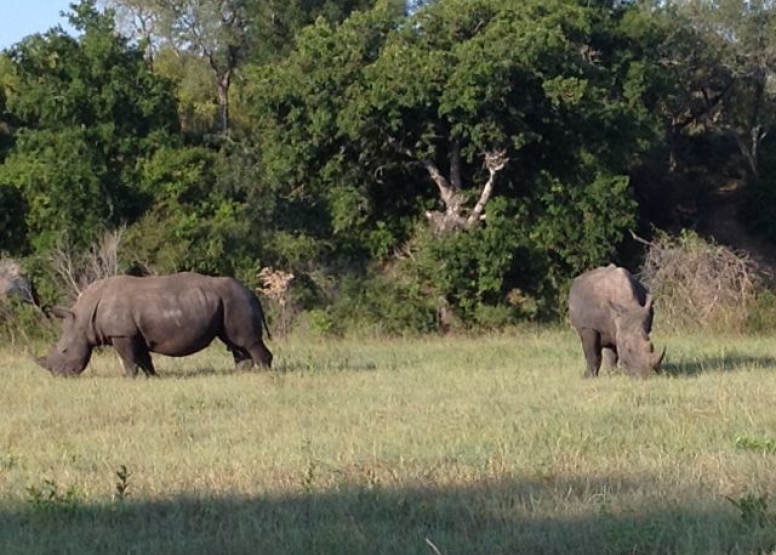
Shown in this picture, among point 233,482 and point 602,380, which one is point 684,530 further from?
point 602,380

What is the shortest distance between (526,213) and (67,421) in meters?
20.0

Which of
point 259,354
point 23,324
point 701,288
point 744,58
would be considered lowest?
point 23,324

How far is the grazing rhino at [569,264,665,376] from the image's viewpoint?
1786 cm

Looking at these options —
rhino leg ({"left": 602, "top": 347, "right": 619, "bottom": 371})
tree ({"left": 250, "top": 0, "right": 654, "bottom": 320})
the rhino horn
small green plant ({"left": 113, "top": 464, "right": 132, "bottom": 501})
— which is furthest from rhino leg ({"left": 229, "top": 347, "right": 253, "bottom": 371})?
tree ({"left": 250, "top": 0, "right": 654, "bottom": 320})

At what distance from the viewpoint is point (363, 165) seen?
3241 cm

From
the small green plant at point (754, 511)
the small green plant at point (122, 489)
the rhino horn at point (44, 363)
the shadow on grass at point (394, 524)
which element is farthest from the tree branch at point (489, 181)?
the small green plant at point (754, 511)

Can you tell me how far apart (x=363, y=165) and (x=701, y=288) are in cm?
828

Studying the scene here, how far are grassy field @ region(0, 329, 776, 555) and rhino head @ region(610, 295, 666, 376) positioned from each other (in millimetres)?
298

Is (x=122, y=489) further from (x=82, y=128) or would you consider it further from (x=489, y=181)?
(x=82, y=128)

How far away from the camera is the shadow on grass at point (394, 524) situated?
7.73 metres

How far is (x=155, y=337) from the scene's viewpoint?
19.6 m

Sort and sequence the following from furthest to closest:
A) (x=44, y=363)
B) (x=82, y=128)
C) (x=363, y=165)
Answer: (x=363, y=165) → (x=82, y=128) → (x=44, y=363)

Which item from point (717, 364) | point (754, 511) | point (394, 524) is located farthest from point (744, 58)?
point (394, 524)

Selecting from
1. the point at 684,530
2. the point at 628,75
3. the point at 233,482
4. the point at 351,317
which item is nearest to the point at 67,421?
the point at 233,482
